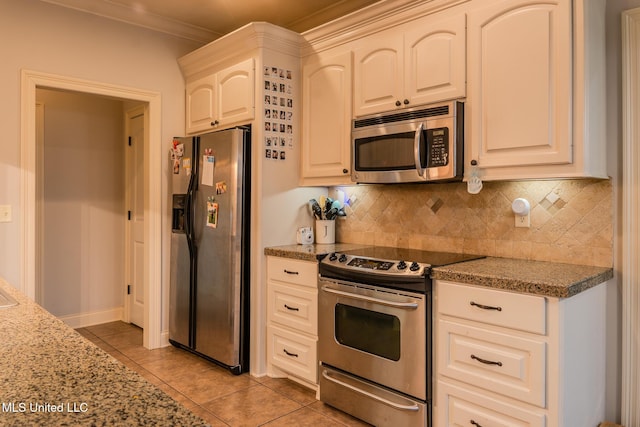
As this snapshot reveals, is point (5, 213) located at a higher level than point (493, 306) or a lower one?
higher

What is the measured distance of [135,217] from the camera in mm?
4375

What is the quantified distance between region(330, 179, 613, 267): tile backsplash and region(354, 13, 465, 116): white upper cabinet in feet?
1.98

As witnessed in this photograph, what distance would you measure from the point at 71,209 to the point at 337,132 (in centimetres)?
281

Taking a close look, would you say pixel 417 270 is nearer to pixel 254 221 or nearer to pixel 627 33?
pixel 254 221

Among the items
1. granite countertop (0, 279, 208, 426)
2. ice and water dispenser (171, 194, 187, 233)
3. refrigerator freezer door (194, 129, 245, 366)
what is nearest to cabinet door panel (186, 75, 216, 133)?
refrigerator freezer door (194, 129, 245, 366)

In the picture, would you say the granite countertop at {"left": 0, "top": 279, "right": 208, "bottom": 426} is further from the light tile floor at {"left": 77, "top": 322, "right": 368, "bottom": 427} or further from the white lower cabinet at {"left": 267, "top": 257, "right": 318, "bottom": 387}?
the white lower cabinet at {"left": 267, "top": 257, "right": 318, "bottom": 387}

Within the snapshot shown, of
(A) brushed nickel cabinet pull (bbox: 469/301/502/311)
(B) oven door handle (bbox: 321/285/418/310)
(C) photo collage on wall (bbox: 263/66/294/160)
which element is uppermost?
(C) photo collage on wall (bbox: 263/66/294/160)

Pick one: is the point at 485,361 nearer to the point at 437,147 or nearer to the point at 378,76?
the point at 437,147

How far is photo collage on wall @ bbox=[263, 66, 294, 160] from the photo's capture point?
10.1ft

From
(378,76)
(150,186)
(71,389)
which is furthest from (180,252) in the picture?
(71,389)

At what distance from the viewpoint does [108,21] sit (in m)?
3.42

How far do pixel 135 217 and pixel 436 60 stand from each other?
3222 mm

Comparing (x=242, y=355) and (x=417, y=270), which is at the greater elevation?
(x=417, y=270)

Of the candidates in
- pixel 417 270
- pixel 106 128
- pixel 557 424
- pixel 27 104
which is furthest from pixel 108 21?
pixel 557 424
